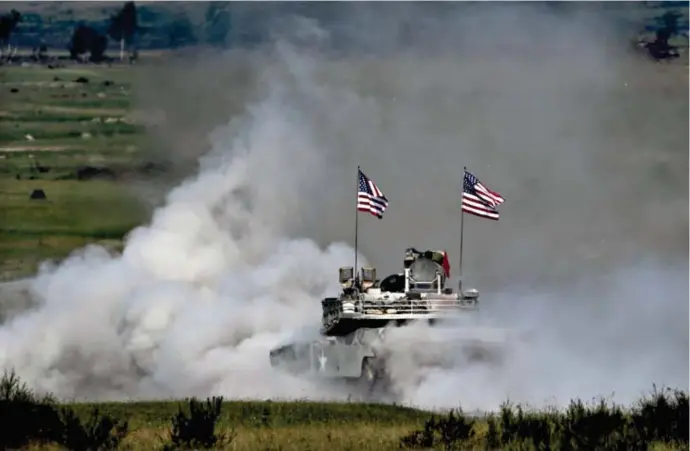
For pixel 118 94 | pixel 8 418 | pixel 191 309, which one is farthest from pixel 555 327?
pixel 8 418

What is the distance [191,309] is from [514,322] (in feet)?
58.5

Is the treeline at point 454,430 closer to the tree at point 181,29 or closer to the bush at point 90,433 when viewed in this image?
the bush at point 90,433

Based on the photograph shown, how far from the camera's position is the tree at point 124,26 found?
99938 millimetres

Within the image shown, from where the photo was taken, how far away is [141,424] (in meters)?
68.2

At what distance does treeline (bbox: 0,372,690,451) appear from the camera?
204 feet

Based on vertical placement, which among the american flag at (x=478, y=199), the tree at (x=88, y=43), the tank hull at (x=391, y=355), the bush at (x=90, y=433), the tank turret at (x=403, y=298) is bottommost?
the bush at (x=90, y=433)

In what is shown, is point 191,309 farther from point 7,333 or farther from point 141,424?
point 141,424

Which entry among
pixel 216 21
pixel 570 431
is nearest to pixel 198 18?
pixel 216 21

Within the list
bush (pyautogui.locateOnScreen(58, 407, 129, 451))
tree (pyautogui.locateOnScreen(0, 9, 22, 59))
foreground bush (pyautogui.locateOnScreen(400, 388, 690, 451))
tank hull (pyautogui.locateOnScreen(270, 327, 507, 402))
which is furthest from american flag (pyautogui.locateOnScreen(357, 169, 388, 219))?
bush (pyautogui.locateOnScreen(58, 407, 129, 451))

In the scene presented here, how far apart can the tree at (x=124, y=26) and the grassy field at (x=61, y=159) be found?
5.91 ft

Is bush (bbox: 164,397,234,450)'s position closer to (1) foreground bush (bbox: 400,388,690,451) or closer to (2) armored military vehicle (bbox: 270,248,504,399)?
(1) foreground bush (bbox: 400,388,690,451)

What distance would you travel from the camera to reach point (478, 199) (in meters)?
84.0

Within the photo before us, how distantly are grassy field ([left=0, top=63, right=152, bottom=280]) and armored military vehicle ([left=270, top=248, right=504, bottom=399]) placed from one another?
18320 millimetres

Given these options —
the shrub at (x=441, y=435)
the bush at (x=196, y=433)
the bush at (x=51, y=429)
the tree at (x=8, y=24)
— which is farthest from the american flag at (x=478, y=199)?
the tree at (x=8, y=24)
